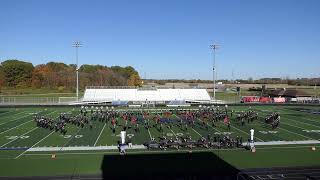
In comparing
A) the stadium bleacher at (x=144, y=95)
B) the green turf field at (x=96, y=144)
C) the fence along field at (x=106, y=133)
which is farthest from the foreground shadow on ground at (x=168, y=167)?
the stadium bleacher at (x=144, y=95)

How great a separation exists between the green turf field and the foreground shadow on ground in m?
0.70

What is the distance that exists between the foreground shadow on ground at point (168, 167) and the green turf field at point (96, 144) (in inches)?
27.5

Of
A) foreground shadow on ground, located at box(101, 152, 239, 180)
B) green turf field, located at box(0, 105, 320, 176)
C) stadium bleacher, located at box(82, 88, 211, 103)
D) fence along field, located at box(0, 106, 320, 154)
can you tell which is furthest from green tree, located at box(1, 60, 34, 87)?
foreground shadow on ground, located at box(101, 152, 239, 180)

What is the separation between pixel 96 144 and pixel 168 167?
6.86 metres

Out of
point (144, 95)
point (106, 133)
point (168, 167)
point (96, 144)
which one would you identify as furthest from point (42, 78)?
point (168, 167)

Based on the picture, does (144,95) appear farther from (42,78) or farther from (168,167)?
(42,78)

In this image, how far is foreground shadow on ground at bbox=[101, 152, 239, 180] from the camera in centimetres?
1516

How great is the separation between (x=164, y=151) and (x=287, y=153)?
6.77 m

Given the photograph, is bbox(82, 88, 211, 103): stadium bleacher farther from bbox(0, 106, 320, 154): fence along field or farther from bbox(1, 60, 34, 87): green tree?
bbox(1, 60, 34, 87): green tree

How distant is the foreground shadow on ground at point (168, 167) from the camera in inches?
597

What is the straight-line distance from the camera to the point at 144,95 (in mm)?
56094

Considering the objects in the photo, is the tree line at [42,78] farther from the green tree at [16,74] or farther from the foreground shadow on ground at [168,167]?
the foreground shadow on ground at [168,167]

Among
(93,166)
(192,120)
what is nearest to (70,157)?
(93,166)

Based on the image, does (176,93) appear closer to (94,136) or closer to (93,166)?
(94,136)
